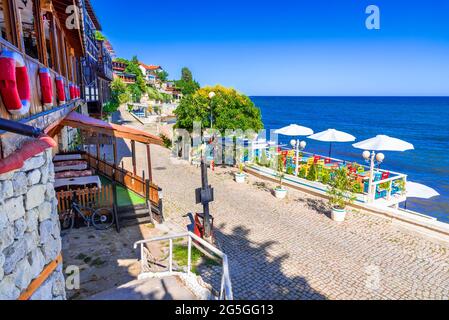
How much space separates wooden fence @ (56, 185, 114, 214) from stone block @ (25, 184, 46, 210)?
6.69 metres

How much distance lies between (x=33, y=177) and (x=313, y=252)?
784cm

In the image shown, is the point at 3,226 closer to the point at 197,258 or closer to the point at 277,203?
the point at 197,258

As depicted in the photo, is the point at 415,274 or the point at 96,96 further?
the point at 96,96

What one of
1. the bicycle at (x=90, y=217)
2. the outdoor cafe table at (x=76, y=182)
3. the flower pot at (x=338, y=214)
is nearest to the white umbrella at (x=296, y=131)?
the flower pot at (x=338, y=214)

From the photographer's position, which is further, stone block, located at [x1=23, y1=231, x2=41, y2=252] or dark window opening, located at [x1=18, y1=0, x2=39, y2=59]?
dark window opening, located at [x1=18, y1=0, x2=39, y2=59]

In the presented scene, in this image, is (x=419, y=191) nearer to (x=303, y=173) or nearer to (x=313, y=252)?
(x=303, y=173)

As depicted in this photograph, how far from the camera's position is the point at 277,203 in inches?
536

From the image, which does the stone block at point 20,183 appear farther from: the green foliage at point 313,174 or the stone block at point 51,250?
the green foliage at point 313,174

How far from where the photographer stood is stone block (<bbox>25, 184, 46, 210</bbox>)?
11.4ft

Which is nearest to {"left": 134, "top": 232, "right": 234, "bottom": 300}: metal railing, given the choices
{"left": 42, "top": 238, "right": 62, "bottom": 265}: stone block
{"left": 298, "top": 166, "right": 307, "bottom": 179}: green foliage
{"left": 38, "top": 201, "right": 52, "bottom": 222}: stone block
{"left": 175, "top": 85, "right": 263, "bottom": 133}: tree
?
{"left": 42, "top": 238, "right": 62, "bottom": 265}: stone block

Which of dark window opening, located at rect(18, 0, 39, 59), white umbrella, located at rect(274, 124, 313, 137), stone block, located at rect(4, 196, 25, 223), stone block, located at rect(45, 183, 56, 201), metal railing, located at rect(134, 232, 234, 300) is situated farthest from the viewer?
white umbrella, located at rect(274, 124, 313, 137)

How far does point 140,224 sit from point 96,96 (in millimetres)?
14055

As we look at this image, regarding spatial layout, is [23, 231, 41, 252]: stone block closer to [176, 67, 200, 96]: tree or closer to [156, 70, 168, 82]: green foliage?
[176, 67, 200, 96]: tree

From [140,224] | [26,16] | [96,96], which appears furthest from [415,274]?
[96,96]
